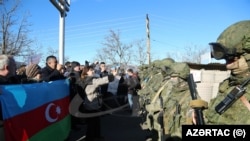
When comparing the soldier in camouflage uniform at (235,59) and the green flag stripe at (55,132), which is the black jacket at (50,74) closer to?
the green flag stripe at (55,132)

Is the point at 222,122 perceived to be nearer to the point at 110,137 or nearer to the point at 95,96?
the point at 95,96

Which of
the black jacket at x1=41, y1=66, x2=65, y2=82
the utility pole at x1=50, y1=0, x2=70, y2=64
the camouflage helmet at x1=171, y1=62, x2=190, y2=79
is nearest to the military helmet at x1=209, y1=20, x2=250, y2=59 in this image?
the camouflage helmet at x1=171, y1=62, x2=190, y2=79

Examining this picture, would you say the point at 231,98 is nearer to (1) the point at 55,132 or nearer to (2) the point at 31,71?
(1) the point at 55,132

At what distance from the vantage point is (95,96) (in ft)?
33.1

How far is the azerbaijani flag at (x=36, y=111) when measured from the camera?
17.8 ft

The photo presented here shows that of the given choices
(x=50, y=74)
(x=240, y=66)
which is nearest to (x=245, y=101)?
(x=240, y=66)

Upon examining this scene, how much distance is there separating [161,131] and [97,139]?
3780 mm

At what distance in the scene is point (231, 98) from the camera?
3.19 m

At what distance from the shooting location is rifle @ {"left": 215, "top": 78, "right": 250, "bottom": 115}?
3158 mm

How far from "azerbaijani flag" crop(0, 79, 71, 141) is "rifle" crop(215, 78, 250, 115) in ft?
10.3

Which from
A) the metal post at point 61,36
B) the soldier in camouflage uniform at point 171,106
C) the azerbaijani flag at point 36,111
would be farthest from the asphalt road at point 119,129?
the metal post at point 61,36

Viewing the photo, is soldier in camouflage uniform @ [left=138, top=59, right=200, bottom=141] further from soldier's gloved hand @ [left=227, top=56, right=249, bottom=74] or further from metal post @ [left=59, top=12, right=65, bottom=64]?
metal post @ [left=59, top=12, right=65, bottom=64]

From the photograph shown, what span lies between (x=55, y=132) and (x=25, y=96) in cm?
155

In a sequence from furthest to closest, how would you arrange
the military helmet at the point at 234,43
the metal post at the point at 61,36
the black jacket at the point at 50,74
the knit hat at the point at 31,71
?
the metal post at the point at 61,36 → the black jacket at the point at 50,74 → the knit hat at the point at 31,71 → the military helmet at the point at 234,43
